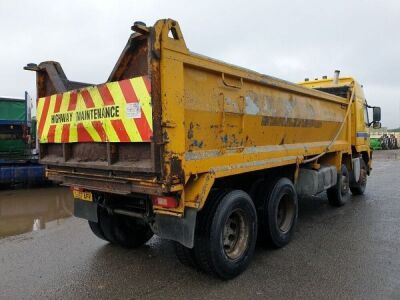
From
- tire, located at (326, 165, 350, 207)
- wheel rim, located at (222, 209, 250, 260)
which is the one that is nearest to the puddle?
wheel rim, located at (222, 209, 250, 260)

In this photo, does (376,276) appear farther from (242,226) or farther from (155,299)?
(155,299)

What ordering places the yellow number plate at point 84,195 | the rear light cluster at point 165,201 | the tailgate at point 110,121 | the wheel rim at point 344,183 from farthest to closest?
the wheel rim at point 344,183
the yellow number plate at point 84,195
the rear light cluster at point 165,201
the tailgate at point 110,121

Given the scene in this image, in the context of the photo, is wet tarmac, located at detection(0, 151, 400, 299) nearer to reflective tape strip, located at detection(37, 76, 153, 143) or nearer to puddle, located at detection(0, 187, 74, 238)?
puddle, located at detection(0, 187, 74, 238)

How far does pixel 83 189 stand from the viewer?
446 centimetres

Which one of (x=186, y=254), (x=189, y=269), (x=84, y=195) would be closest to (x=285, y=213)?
(x=189, y=269)

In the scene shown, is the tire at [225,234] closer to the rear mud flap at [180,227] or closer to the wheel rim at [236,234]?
the wheel rim at [236,234]

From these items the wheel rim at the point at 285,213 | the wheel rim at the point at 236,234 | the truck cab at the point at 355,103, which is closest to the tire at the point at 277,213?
the wheel rim at the point at 285,213

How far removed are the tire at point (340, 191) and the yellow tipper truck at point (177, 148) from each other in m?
2.35

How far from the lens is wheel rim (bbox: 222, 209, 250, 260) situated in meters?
4.13

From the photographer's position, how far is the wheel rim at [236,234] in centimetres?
413

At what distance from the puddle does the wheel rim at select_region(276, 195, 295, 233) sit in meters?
3.86

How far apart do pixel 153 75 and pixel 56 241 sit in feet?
11.2

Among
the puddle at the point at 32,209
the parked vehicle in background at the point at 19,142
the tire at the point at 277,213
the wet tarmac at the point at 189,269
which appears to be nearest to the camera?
the wet tarmac at the point at 189,269

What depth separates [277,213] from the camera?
5.08m
